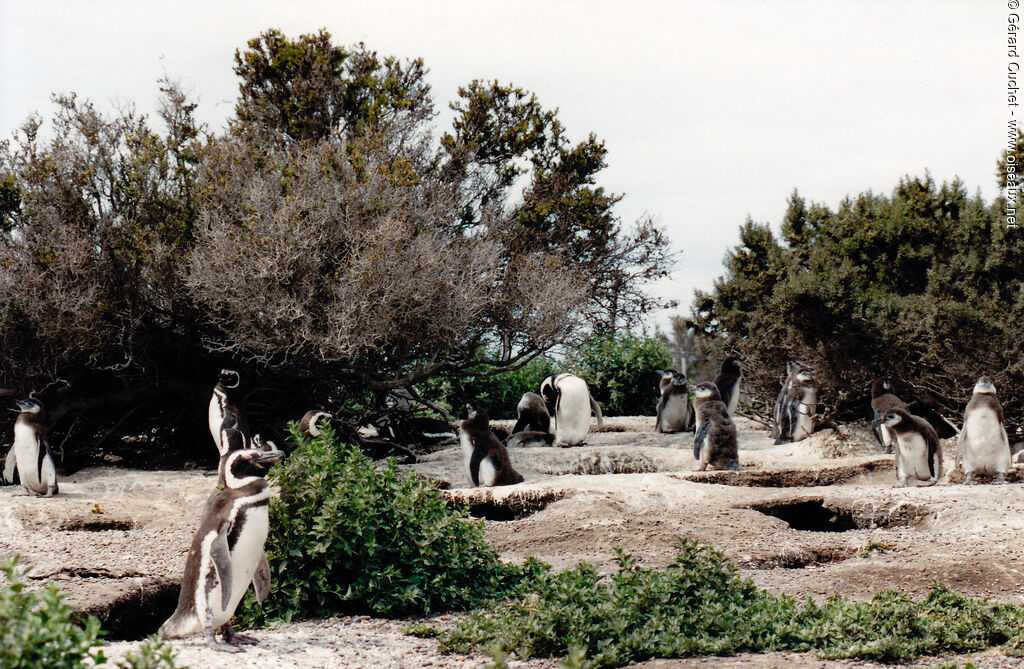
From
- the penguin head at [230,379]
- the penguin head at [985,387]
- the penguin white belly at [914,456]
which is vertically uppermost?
the penguin head at [230,379]

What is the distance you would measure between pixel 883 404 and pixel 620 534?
5.16 meters

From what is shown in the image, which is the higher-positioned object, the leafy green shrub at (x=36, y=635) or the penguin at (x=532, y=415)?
the penguin at (x=532, y=415)

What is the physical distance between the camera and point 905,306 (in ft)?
42.5

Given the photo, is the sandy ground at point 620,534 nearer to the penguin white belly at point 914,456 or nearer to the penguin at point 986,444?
the penguin white belly at point 914,456

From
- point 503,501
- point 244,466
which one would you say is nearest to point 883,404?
point 503,501

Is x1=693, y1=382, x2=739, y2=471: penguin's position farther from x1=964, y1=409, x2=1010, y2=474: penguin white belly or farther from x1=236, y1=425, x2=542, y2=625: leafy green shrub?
x1=236, y1=425, x2=542, y2=625: leafy green shrub

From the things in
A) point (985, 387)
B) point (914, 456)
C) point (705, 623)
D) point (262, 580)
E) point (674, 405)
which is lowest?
point (705, 623)

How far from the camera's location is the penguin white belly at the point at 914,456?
943 centimetres

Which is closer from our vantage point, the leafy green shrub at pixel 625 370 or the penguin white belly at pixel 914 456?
the penguin white belly at pixel 914 456

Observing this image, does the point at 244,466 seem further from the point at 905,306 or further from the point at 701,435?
the point at 905,306

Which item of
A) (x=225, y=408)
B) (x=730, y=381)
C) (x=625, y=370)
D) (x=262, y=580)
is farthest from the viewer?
(x=625, y=370)

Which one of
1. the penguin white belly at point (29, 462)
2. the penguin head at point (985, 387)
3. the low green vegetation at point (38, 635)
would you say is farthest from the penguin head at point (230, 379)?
the low green vegetation at point (38, 635)

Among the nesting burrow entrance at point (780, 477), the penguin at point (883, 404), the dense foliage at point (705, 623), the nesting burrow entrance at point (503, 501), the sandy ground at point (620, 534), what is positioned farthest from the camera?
the penguin at point (883, 404)

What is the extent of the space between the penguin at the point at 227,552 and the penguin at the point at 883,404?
25.5 ft
